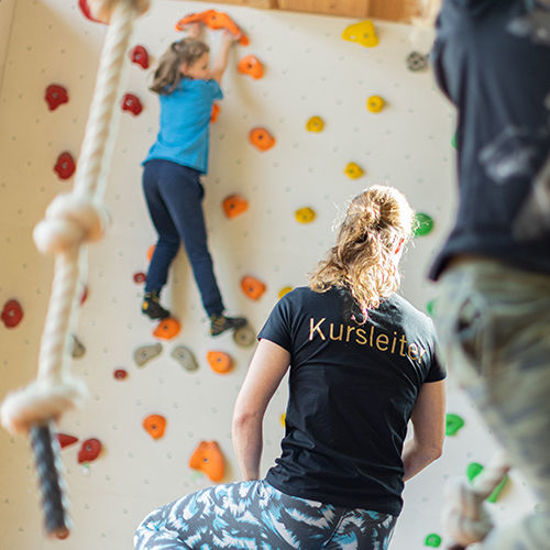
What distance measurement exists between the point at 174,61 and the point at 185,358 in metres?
1.01

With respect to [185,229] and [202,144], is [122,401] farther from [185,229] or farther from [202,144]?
[202,144]

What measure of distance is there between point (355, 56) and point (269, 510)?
1631mm

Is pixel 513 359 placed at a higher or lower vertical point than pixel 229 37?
lower

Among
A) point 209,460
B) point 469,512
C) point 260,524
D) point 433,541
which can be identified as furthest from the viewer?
point 209,460

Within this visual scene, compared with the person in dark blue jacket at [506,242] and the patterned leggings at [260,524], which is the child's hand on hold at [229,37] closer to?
the patterned leggings at [260,524]

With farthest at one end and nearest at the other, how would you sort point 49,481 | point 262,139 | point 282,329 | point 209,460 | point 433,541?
point 262,139 → point 209,460 → point 433,541 → point 282,329 → point 49,481

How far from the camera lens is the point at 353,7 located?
2344 millimetres

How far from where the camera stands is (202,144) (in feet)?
7.63

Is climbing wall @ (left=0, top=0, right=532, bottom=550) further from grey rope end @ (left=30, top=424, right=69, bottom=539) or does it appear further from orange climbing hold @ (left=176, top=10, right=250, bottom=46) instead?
grey rope end @ (left=30, top=424, right=69, bottom=539)

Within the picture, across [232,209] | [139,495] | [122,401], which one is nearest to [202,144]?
[232,209]

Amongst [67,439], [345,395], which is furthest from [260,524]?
[67,439]

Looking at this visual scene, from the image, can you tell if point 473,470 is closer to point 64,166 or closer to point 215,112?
point 215,112

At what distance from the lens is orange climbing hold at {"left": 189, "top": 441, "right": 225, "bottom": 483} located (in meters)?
2.28

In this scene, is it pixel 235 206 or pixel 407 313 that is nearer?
pixel 407 313
